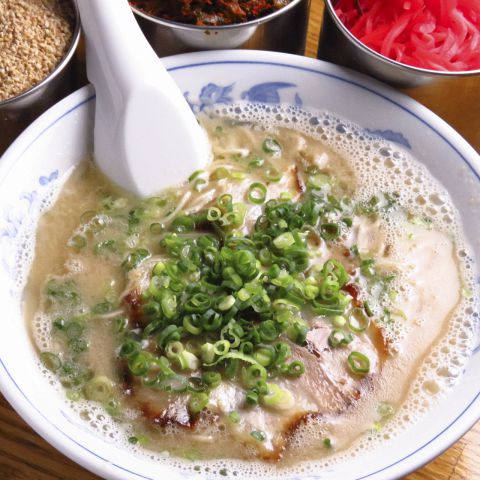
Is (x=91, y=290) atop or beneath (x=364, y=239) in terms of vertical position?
beneath

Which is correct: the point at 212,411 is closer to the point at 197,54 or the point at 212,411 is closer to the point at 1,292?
the point at 1,292

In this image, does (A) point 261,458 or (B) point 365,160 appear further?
(B) point 365,160

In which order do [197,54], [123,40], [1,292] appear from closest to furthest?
1. [1,292]
2. [123,40]
3. [197,54]

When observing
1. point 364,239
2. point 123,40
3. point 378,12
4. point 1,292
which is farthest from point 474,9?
point 1,292

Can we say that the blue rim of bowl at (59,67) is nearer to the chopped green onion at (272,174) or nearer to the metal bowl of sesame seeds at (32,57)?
the metal bowl of sesame seeds at (32,57)

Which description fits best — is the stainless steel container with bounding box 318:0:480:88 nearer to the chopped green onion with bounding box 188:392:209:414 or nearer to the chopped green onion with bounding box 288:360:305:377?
the chopped green onion with bounding box 288:360:305:377

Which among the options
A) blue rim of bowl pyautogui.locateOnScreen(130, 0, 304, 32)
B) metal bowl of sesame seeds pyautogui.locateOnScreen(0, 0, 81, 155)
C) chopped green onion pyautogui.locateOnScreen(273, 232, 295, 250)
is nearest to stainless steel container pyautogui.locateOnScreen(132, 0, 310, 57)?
blue rim of bowl pyautogui.locateOnScreen(130, 0, 304, 32)

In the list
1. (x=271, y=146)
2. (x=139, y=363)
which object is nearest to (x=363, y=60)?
(x=271, y=146)
